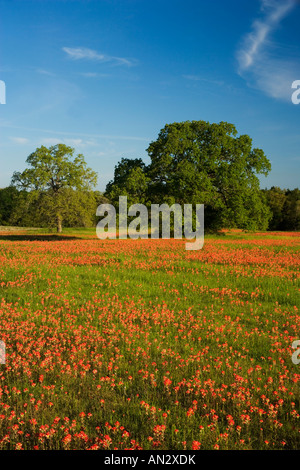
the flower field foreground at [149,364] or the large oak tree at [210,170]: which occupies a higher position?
the large oak tree at [210,170]

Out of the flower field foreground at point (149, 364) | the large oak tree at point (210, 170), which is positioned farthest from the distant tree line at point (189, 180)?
the flower field foreground at point (149, 364)

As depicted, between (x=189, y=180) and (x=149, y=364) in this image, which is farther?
(x=189, y=180)

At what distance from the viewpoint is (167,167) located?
1310 inches

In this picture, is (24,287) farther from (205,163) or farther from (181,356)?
(205,163)

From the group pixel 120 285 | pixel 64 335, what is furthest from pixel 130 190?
pixel 64 335

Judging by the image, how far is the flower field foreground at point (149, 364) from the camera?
11.9 ft

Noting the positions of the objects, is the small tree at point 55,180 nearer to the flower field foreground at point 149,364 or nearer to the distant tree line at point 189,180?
the distant tree line at point 189,180

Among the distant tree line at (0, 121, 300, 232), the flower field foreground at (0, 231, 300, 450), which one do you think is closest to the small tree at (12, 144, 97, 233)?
the distant tree line at (0, 121, 300, 232)

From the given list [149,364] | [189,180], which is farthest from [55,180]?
[149,364]

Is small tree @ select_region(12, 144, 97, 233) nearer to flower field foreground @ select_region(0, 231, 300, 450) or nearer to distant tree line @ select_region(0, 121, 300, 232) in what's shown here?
distant tree line @ select_region(0, 121, 300, 232)

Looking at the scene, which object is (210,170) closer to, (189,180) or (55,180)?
(189,180)

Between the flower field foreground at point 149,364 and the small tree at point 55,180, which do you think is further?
the small tree at point 55,180

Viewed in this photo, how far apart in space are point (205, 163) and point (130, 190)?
8944mm

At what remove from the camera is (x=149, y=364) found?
5.37m
